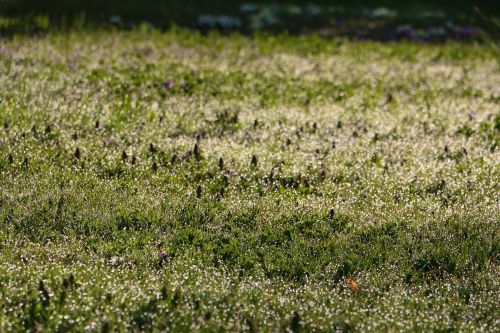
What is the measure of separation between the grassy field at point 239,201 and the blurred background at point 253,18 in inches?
187

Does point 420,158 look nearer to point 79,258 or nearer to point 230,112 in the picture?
point 230,112

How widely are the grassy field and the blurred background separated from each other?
15.6 feet

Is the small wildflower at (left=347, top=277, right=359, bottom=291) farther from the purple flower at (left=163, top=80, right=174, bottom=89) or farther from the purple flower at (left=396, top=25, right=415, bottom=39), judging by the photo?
the purple flower at (left=396, top=25, right=415, bottom=39)

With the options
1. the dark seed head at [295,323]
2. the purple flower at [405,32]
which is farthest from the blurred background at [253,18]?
the dark seed head at [295,323]

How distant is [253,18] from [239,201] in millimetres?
13138

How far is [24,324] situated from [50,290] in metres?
0.39

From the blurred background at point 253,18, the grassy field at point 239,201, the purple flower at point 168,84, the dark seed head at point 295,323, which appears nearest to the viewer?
the dark seed head at point 295,323

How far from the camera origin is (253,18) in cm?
1936

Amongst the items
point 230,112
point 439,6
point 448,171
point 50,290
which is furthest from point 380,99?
point 439,6

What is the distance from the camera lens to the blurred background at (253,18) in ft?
55.6

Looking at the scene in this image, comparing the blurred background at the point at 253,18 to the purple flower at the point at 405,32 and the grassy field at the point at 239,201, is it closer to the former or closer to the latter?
the purple flower at the point at 405,32

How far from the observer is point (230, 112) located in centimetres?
1021

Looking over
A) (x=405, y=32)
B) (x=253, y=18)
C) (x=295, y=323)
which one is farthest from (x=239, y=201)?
(x=253, y=18)

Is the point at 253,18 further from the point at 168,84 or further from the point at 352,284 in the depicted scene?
the point at 352,284
